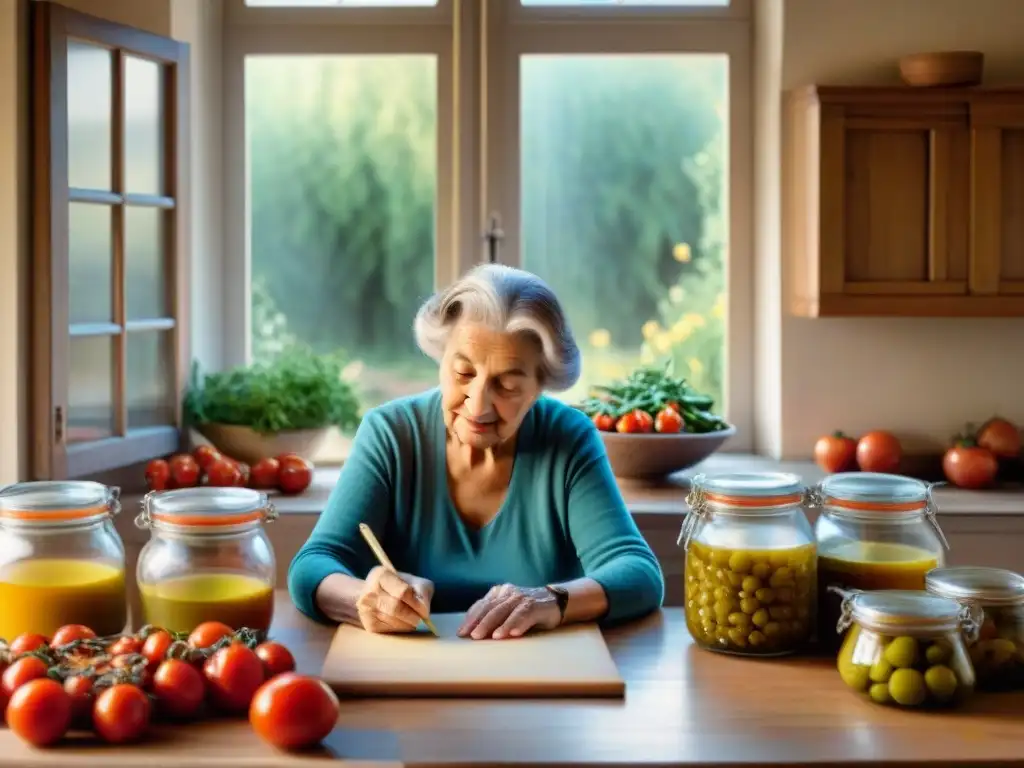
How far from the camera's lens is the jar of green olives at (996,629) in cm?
187

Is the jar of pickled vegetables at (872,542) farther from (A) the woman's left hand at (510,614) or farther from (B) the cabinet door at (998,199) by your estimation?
(B) the cabinet door at (998,199)

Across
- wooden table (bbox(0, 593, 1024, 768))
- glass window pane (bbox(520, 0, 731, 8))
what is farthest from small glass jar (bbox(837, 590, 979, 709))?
glass window pane (bbox(520, 0, 731, 8))

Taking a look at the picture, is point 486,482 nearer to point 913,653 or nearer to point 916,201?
point 913,653

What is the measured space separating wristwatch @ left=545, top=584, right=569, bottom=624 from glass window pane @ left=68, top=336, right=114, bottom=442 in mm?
1741

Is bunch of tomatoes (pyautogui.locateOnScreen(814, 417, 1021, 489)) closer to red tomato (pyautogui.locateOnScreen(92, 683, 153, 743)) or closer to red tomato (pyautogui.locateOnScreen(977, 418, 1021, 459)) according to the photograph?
red tomato (pyautogui.locateOnScreen(977, 418, 1021, 459))

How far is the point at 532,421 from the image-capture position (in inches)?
104

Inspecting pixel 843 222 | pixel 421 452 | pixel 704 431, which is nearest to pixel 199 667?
pixel 421 452

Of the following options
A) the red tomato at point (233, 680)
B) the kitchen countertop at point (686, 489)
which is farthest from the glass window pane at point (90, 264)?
the red tomato at point (233, 680)

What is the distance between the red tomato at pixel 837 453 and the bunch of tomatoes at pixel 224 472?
57.2 inches

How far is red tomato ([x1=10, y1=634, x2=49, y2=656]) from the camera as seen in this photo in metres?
1.80

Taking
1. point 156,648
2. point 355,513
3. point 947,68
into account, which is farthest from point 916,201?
point 156,648

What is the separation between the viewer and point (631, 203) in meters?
4.35

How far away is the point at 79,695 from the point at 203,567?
34cm

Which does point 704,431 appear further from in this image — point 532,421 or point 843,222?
point 532,421
